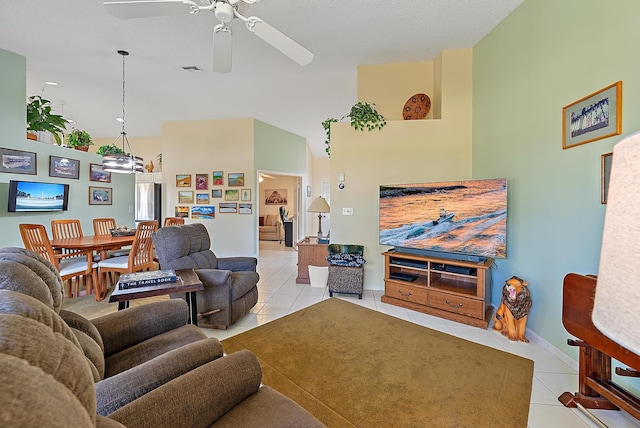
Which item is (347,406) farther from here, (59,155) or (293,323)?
(59,155)

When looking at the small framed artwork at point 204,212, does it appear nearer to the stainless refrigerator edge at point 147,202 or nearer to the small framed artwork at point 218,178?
the small framed artwork at point 218,178

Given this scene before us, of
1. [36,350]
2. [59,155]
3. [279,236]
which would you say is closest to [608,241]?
[36,350]

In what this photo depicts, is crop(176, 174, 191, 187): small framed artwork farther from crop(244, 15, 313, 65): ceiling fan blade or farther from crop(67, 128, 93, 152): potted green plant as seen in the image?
crop(244, 15, 313, 65): ceiling fan blade

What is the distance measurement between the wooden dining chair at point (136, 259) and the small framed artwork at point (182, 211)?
99.4 inches

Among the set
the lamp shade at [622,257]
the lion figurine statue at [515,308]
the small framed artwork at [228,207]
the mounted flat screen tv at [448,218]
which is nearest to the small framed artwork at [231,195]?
the small framed artwork at [228,207]

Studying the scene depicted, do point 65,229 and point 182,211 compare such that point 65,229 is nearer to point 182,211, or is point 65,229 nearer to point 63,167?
point 63,167

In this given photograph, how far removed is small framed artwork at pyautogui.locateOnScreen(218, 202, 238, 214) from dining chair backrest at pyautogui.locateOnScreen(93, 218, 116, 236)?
1972 millimetres

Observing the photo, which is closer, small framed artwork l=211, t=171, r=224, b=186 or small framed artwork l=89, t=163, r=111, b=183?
small framed artwork l=89, t=163, r=111, b=183

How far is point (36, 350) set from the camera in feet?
1.55

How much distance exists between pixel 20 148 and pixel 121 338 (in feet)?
13.8

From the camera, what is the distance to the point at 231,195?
6.23 metres

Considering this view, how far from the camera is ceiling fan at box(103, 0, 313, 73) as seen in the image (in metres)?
1.88

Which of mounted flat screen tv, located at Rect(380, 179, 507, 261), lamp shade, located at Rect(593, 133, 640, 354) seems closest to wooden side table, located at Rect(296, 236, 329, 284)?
mounted flat screen tv, located at Rect(380, 179, 507, 261)

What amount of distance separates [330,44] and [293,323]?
130 inches
